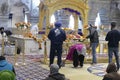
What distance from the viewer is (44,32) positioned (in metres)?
20.2

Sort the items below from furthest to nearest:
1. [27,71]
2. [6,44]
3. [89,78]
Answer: [6,44]
[27,71]
[89,78]

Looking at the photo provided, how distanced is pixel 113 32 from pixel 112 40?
27 centimetres

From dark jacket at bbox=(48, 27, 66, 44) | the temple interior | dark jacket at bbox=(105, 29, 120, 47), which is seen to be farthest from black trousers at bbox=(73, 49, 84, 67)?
dark jacket at bbox=(105, 29, 120, 47)

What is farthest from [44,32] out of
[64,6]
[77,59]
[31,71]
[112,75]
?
[112,75]

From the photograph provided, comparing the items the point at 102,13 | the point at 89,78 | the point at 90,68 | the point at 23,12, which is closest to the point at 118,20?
the point at 102,13

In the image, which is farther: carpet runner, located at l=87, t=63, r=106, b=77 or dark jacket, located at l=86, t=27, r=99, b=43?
dark jacket, located at l=86, t=27, r=99, b=43

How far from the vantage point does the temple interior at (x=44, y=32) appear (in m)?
12.4

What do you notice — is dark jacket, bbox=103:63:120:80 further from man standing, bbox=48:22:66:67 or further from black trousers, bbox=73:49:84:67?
black trousers, bbox=73:49:84:67

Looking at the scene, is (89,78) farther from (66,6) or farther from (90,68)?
(66,6)

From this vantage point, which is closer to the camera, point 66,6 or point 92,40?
point 92,40

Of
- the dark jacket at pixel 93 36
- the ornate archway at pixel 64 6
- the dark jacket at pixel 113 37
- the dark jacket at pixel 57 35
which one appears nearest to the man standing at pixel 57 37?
the dark jacket at pixel 57 35

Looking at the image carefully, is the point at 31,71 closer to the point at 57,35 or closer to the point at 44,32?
the point at 57,35

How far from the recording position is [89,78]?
10656 mm

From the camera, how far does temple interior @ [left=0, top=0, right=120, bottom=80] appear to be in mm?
12391
